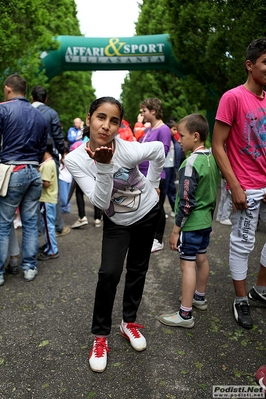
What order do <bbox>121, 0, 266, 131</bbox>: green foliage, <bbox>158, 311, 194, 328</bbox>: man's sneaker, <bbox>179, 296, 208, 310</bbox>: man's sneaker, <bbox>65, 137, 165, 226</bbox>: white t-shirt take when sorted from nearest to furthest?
<bbox>65, 137, 165, 226</bbox>: white t-shirt < <bbox>158, 311, 194, 328</bbox>: man's sneaker < <bbox>179, 296, 208, 310</bbox>: man's sneaker < <bbox>121, 0, 266, 131</bbox>: green foliage

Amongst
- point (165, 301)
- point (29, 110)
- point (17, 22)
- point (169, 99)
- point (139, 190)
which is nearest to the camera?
point (139, 190)

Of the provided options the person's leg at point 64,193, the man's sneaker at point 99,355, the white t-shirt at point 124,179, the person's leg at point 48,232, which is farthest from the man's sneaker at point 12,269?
the person's leg at point 64,193

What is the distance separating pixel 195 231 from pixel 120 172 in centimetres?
94

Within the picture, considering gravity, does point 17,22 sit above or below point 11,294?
above

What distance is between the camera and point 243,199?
9.95 feet

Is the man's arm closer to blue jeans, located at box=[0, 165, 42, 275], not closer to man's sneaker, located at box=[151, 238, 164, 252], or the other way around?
blue jeans, located at box=[0, 165, 42, 275]

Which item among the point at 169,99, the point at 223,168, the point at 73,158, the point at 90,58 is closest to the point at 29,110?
the point at 73,158

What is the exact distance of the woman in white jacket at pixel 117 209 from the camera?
240 centimetres

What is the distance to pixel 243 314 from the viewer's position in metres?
3.21

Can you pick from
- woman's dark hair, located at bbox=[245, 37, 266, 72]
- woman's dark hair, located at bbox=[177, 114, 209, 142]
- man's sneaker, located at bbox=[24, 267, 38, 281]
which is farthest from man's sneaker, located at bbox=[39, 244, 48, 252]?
woman's dark hair, located at bbox=[245, 37, 266, 72]

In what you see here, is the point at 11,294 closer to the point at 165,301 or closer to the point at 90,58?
the point at 165,301

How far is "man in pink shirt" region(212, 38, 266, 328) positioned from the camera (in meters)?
2.99

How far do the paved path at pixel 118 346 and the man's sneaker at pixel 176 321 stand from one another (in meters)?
0.05

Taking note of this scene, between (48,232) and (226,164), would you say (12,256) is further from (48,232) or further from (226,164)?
(226,164)
